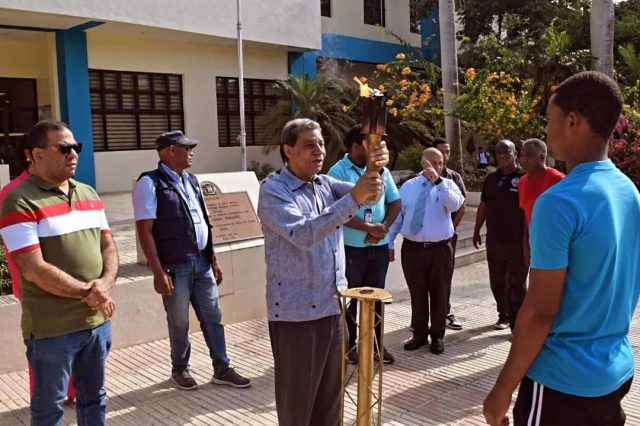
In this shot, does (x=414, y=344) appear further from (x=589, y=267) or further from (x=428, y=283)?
(x=589, y=267)

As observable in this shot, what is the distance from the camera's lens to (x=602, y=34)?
42.4 ft

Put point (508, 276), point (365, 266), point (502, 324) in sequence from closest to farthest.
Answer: point (365, 266)
point (508, 276)
point (502, 324)

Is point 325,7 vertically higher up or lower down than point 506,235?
higher up

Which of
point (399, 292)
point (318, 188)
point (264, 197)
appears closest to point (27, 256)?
point (264, 197)

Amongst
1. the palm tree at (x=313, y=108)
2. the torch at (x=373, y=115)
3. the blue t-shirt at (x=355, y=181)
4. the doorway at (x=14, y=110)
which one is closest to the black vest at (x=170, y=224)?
the blue t-shirt at (x=355, y=181)

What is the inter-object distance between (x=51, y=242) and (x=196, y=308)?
74.0 inches

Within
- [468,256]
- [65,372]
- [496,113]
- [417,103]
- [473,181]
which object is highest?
[417,103]

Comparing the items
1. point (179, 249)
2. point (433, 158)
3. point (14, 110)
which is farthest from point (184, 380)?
point (14, 110)

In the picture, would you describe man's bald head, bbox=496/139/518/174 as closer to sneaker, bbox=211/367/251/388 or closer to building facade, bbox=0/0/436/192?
sneaker, bbox=211/367/251/388

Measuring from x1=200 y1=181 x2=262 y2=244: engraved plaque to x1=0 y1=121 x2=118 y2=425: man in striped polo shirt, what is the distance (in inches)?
115

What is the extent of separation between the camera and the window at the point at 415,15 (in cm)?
2112

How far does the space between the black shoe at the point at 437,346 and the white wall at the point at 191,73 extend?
11041 millimetres

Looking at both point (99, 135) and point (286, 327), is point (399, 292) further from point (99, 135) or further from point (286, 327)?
point (99, 135)

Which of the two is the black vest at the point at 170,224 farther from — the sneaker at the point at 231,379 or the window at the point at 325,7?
the window at the point at 325,7
